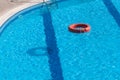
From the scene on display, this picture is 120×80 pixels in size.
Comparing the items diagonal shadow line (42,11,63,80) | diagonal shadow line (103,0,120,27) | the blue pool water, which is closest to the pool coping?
the blue pool water

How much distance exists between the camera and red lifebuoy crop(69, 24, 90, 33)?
8672mm

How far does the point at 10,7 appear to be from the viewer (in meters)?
9.93

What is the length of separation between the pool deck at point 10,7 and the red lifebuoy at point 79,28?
5.55ft

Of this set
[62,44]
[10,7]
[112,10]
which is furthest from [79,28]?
[10,7]

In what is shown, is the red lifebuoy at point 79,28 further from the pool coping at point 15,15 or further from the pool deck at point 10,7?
the pool deck at point 10,7

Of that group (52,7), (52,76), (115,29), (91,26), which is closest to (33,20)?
(52,7)

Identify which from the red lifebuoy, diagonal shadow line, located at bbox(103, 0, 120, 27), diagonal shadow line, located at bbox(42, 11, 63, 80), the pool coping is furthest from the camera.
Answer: diagonal shadow line, located at bbox(103, 0, 120, 27)

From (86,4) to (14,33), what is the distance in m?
2.33

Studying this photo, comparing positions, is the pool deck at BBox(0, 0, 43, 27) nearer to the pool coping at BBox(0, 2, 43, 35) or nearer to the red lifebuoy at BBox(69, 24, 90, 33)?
the pool coping at BBox(0, 2, 43, 35)

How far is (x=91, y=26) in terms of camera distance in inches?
356

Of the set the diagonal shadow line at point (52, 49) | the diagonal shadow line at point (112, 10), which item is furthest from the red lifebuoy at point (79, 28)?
the diagonal shadow line at point (112, 10)

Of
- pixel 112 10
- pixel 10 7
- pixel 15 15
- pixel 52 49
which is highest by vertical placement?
pixel 10 7

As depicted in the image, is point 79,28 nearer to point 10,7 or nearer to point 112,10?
point 112,10

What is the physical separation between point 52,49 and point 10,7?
2.36 meters
